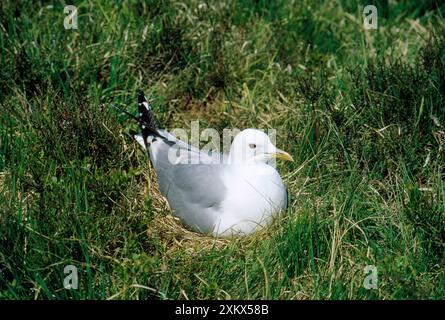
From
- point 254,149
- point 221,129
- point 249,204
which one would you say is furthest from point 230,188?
point 221,129

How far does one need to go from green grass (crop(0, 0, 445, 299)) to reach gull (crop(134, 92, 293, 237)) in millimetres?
87

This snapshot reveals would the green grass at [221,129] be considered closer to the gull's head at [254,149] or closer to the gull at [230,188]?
the gull at [230,188]

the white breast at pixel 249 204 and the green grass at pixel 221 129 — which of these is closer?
the green grass at pixel 221 129

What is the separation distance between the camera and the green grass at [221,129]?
340cm

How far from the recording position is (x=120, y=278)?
11.0 ft

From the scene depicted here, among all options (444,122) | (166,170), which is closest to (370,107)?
(444,122)

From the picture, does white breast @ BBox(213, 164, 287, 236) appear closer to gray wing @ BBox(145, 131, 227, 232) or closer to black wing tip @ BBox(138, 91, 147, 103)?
gray wing @ BBox(145, 131, 227, 232)

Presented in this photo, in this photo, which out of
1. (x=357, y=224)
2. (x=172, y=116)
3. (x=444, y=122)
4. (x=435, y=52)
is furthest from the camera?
(x=172, y=116)

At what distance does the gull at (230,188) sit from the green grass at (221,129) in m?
0.09

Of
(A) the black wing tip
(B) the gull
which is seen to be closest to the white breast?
(B) the gull

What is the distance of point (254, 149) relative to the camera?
393 cm

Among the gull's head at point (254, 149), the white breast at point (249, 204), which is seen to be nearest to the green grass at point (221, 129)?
the white breast at point (249, 204)
